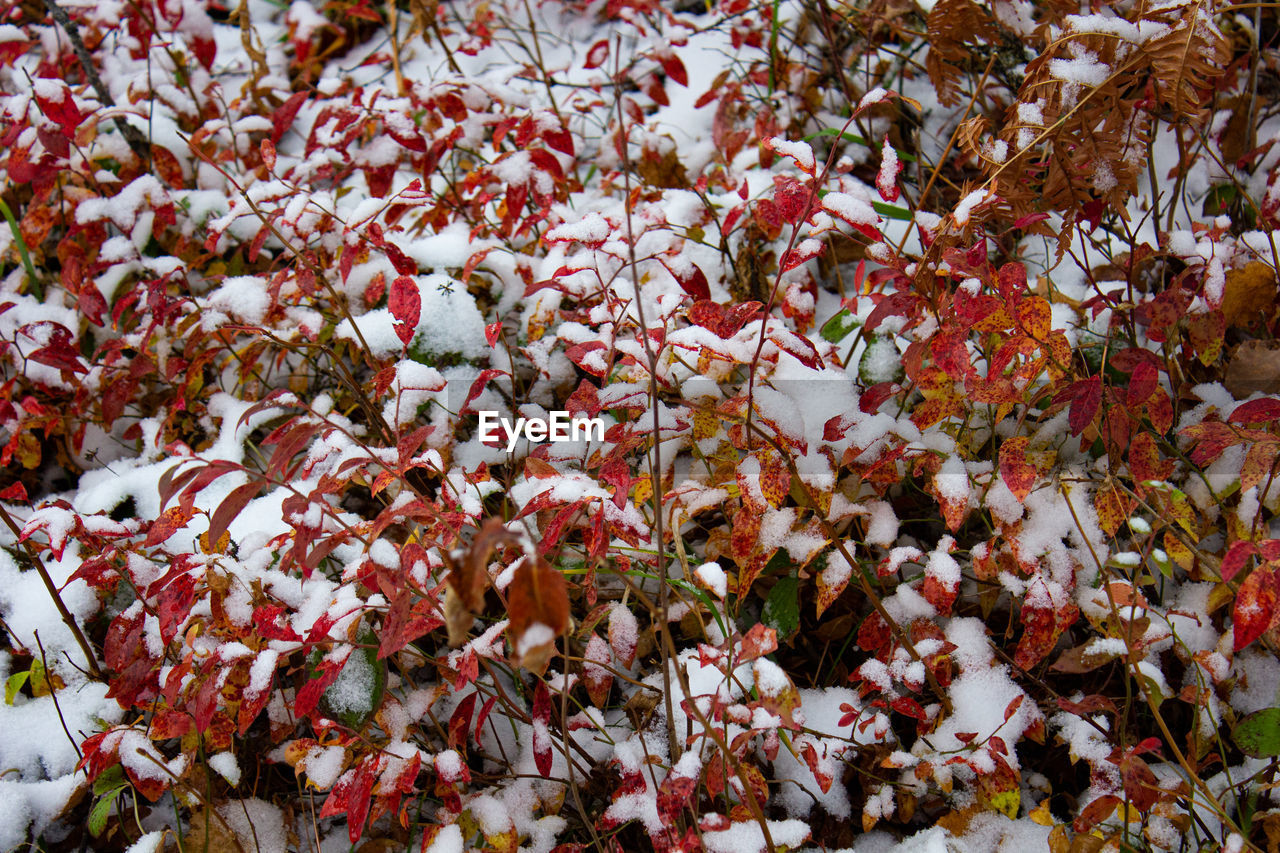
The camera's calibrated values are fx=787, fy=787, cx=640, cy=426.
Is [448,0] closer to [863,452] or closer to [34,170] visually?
[34,170]

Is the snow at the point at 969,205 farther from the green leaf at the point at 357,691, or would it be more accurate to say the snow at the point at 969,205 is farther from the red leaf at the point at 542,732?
the green leaf at the point at 357,691

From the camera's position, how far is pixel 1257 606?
940 millimetres

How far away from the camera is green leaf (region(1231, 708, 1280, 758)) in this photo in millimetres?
1100

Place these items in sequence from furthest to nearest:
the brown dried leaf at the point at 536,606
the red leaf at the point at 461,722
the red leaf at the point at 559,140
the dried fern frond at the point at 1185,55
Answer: the red leaf at the point at 559,140 → the red leaf at the point at 461,722 → the dried fern frond at the point at 1185,55 → the brown dried leaf at the point at 536,606

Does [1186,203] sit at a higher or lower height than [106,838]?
higher

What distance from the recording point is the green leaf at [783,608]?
1285 millimetres

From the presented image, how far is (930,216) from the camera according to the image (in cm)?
126

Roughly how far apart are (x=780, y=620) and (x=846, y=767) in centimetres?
25

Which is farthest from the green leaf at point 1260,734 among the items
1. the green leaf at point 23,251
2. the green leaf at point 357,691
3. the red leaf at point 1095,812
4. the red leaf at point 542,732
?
the green leaf at point 23,251

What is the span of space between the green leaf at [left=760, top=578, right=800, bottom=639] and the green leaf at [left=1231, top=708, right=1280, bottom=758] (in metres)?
0.63

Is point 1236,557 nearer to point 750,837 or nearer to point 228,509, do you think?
point 750,837

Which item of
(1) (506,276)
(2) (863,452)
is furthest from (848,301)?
(1) (506,276)

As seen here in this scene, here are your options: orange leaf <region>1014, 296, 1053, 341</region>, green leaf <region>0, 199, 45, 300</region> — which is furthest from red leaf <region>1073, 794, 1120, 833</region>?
green leaf <region>0, 199, 45, 300</region>

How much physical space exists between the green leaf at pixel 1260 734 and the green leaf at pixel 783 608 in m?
0.63
